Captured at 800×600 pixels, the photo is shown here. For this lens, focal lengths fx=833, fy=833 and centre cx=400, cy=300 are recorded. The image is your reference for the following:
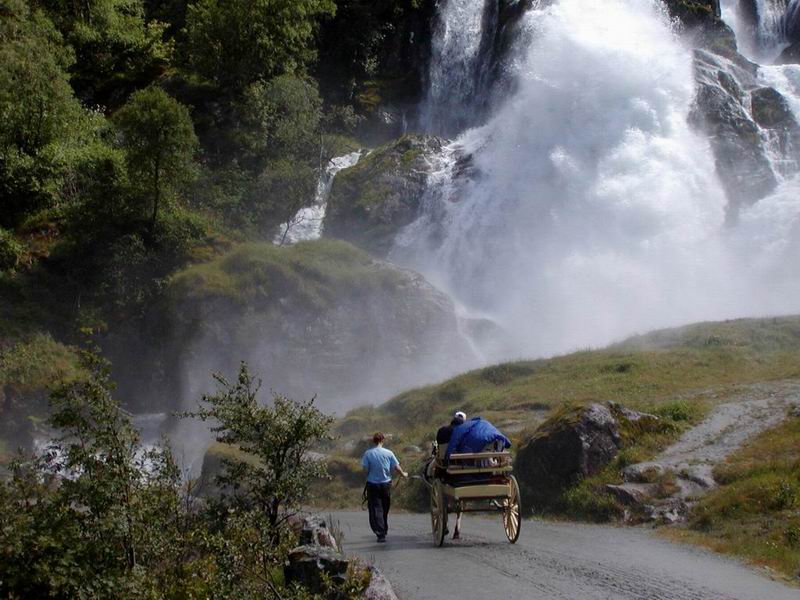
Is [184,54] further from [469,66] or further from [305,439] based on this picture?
[305,439]

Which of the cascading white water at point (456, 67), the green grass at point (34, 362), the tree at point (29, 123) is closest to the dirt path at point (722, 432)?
the green grass at point (34, 362)

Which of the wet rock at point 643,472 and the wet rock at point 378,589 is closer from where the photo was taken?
the wet rock at point 378,589

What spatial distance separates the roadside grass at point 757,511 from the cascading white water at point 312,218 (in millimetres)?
31415

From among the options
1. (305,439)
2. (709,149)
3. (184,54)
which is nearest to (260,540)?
(305,439)

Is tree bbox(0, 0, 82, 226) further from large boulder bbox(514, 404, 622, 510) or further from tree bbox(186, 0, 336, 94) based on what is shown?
large boulder bbox(514, 404, 622, 510)

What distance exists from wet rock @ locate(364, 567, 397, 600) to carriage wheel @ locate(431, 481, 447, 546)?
3391 mm

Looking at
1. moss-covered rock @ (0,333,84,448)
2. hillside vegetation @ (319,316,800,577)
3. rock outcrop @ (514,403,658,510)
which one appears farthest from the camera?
moss-covered rock @ (0,333,84,448)

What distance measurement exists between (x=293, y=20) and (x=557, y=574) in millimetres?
44738

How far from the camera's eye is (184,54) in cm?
5228

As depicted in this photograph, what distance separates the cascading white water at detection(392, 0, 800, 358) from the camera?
4075cm

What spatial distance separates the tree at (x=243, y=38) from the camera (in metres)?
47.3

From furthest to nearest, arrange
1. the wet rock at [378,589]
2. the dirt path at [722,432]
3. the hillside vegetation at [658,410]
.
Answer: the dirt path at [722,432], the hillside vegetation at [658,410], the wet rock at [378,589]

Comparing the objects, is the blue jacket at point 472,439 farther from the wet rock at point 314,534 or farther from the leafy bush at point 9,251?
the leafy bush at point 9,251

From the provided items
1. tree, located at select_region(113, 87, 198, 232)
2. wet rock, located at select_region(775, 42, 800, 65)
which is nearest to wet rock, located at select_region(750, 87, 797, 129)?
wet rock, located at select_region(775, 42, 800, 65)
